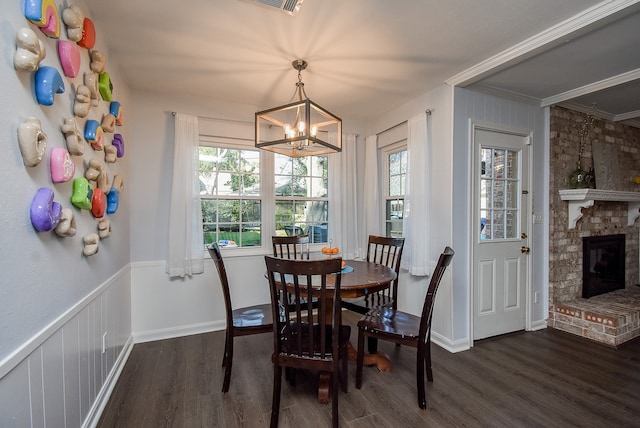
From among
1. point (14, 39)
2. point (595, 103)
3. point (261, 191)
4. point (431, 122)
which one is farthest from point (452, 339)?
point (14, 39)

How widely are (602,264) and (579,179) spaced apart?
49.8 inches

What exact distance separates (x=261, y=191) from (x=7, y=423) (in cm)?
267

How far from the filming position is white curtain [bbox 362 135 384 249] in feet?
12.2

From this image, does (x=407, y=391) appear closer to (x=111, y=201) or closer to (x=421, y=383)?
(x=421, y=383)

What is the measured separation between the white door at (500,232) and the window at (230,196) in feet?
7.84

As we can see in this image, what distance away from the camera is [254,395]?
2.02m

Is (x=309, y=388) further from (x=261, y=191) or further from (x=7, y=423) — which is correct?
(x=261, y=191)

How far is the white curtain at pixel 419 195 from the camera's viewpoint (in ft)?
9.57

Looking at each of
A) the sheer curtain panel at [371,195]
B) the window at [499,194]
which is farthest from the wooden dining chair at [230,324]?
the window at [499,194]

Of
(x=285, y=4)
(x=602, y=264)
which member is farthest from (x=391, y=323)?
(x=602, y=264)

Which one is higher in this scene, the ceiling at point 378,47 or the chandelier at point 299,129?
the ceiling at point 378,47

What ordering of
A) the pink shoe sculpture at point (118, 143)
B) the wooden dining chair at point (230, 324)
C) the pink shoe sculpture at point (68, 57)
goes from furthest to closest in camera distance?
1. the pink shoe sculpture at point (118, 143)
2. the wooden dining chair at point (230, 324)
3. the pink shoe sculpture at point (68, 57)

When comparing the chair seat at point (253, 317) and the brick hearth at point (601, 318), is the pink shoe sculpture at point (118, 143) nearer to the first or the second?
the chair seat at point (253, 317)

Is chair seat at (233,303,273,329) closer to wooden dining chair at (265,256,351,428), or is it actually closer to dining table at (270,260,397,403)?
wooden dining chair at (265,256,351,428)
